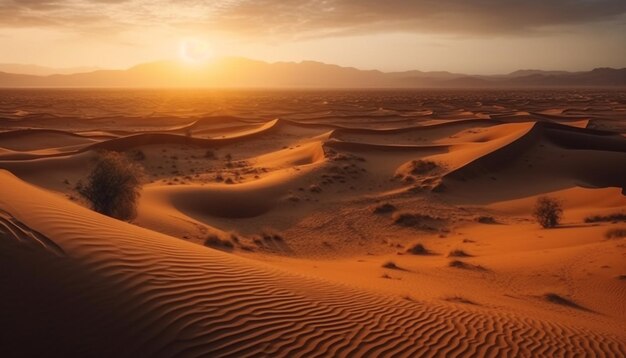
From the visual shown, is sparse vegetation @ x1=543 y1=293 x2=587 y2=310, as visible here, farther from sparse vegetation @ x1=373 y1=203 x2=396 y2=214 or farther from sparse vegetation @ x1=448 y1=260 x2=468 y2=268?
sparse vegetation @ x1=373 y1=203 x2=396 y2=214

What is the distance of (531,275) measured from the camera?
11.2 meters

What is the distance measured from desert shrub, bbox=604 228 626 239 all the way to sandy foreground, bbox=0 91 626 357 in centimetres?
22

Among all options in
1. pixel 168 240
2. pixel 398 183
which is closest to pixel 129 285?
pixel 168 240

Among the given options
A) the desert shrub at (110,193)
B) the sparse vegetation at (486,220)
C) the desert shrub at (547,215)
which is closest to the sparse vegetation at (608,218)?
the desert shrub at (547,215)

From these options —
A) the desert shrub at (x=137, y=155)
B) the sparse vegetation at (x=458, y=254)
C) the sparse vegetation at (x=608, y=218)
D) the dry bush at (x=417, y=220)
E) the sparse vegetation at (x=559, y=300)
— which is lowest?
the dry bush at (x=417, y=220)

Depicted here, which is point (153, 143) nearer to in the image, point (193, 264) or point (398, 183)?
point (398, 183)

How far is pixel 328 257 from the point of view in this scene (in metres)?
14.4

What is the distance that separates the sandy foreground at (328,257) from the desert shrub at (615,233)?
0.22m

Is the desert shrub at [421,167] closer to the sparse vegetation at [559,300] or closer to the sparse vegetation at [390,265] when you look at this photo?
the sparse vegetation at [390,265]

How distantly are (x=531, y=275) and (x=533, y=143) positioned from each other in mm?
21568

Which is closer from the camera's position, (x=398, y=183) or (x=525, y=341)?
(x=525, y=341)

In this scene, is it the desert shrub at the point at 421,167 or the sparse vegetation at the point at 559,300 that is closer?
the sparse vegetation at the point at 559,300

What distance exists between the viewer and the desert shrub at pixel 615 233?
44.5ft

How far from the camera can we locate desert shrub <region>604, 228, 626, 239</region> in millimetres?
13552
